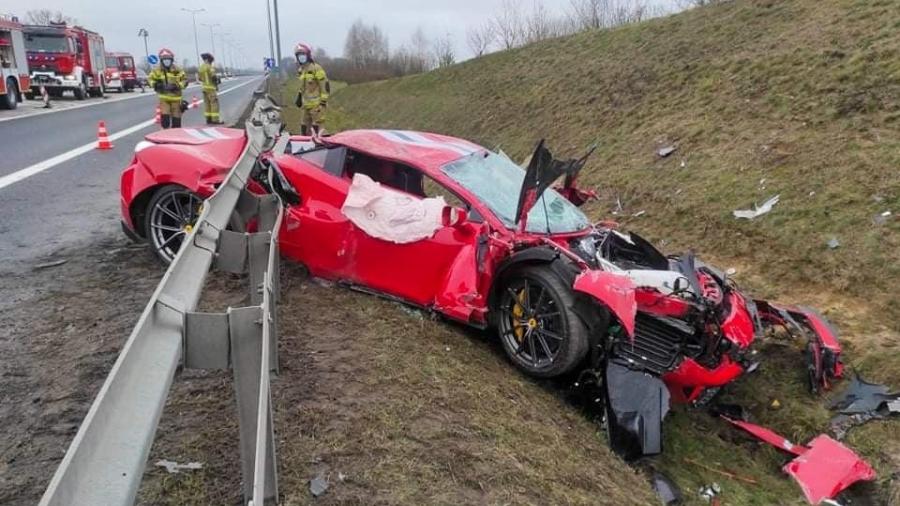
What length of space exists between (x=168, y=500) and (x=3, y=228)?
489 cm

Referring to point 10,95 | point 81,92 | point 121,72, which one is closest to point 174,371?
point 10,95

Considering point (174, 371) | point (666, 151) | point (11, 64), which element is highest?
point (11, 64)

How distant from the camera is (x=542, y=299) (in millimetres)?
4492

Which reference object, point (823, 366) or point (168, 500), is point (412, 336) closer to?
point (168, 500)

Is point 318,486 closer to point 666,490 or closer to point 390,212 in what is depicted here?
point 666,490

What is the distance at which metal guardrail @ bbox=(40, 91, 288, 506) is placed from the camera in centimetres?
125

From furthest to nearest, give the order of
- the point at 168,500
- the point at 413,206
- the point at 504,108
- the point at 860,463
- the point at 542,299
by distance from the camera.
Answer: the point at 504,108 < the point at 413,206 < the point at 542,299 < the point at 860,463 < the point at 168,500

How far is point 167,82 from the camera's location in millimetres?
12477

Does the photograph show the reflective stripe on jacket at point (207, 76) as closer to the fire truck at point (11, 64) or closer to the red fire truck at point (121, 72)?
the fire truck at point (11, 64)

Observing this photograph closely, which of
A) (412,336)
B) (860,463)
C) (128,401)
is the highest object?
(128,401)

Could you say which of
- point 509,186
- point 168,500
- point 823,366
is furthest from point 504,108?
point 168,500

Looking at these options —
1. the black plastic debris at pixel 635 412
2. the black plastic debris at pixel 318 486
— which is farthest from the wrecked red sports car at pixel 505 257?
the black plastic debris at pixel 318 486

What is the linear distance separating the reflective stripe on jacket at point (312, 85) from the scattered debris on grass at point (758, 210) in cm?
802

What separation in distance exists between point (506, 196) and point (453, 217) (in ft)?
2.09
